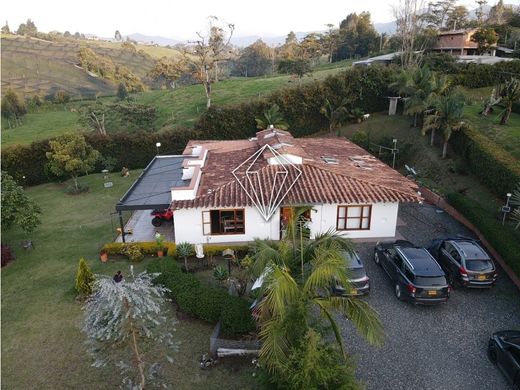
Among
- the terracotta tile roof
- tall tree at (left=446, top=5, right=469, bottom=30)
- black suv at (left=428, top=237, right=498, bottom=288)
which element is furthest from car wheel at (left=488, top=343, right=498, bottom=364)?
tall tree at (left=446, top=5, right=469, bottom=30)

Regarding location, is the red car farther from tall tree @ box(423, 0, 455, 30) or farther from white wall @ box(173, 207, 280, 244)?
tall tree @ box(423, 0, 455, 30)

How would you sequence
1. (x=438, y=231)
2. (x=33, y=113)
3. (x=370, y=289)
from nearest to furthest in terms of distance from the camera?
(x=370, y=289) < (x=438, y=231) < (x=33, y=113)

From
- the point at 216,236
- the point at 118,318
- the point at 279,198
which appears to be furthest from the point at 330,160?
the point at 118,318

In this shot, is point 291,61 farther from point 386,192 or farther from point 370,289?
point 370,289

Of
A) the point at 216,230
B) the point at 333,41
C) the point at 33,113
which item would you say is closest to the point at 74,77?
the point at 33,113

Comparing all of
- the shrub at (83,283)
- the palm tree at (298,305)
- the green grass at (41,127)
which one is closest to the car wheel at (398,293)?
the palm tree at (298,305)

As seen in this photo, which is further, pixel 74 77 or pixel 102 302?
pixel 74 77

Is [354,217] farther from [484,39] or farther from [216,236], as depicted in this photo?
[484,39]
